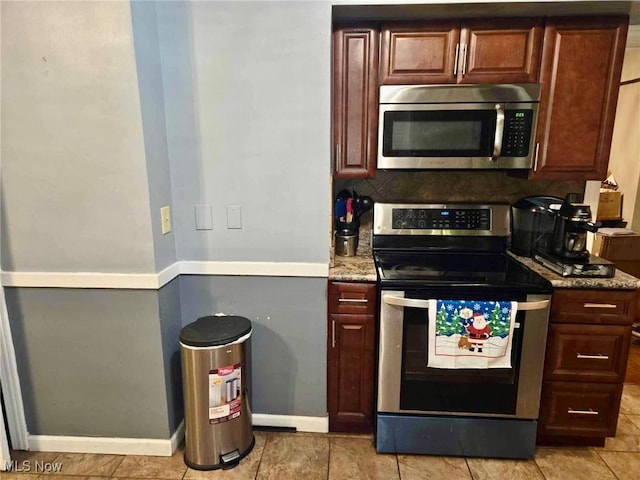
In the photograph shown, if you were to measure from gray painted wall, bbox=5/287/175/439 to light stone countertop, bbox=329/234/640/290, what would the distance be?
2.84ft

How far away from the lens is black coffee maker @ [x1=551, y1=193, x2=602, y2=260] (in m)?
1.87

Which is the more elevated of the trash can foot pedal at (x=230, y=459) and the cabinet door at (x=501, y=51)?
the cabinet door at (x=501, y=51)

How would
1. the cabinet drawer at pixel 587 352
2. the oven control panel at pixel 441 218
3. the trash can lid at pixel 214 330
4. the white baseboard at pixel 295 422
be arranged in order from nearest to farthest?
the trash can lid at pixel 214 330 < the cabinet drawer at pixel 587 352 < the white baseboard at pixel 295 422 < the oven control panel at pixel 441 218

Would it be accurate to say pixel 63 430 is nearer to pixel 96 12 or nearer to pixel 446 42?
pixel 96 12

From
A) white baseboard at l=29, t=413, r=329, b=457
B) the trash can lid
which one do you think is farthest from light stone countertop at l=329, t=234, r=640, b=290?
white baseboard at l=29, t=413, r=329, b=457

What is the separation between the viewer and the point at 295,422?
6.98 ft

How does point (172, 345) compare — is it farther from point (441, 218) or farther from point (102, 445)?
point (441, 218)

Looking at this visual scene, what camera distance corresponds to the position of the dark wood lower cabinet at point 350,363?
1.95 meters

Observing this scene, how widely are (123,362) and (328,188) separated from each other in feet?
4.07

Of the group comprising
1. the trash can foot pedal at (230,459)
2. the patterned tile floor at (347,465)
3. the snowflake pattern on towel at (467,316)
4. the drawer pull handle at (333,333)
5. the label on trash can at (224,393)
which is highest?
the snowflake pattern on towel at (467,316)

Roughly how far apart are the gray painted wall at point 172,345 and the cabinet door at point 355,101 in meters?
1.00

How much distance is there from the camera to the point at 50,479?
181 cm

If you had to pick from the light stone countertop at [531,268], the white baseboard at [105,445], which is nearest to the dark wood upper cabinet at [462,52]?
the light stone countertop at [531,268]

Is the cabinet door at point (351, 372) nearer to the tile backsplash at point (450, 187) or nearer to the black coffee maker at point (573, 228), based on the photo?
the tile backsplash at point (450, 187)
